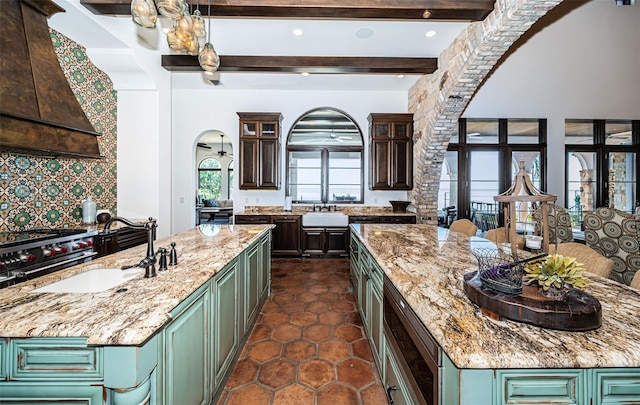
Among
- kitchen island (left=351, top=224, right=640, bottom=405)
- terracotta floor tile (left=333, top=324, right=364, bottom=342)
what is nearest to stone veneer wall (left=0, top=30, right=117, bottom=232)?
terracotta floor tile (left=333, top=324, right=364, bottom=342)

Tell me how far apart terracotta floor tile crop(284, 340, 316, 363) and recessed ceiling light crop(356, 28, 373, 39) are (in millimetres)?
3855

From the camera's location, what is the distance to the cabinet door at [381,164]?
201 inches

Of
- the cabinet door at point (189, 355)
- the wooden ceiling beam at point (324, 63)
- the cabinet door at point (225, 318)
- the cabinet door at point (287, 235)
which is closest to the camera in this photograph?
the cabinet door at point (189, 355)

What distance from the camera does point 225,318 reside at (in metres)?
1.67

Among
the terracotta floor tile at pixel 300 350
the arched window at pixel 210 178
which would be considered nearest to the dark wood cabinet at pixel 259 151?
the terracotta floor tile at pixel 300 350

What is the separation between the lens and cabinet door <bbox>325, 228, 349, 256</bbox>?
4949 millimetres

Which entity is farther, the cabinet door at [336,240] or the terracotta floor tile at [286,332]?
the cabinet door at [336,240]

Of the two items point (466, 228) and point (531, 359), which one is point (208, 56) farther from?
point (466, 228)

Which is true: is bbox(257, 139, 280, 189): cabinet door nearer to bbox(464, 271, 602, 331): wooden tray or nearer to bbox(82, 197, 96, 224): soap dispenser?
bbox(82, 197, 96, 224): soap dispenser

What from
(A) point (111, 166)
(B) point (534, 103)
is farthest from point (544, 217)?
(B) point (534, 103)

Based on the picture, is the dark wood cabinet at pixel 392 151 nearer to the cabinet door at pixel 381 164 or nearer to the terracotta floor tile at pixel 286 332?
the cabinet door at pixel 381 164

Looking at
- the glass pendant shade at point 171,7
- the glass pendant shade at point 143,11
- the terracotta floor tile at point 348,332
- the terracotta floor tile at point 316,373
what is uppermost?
the glass pendant shade at point 171,7

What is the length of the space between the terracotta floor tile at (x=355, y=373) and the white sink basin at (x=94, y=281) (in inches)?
61.2

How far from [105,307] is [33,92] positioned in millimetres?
2585
